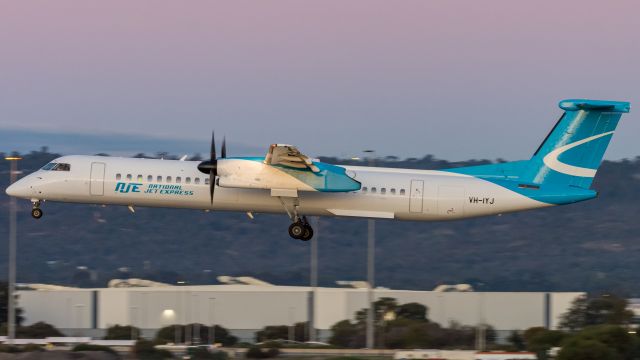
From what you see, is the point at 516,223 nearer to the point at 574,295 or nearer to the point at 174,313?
the point at 574,295

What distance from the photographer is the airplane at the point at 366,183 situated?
33031 mm

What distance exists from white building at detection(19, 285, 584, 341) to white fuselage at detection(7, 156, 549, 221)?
27598mm

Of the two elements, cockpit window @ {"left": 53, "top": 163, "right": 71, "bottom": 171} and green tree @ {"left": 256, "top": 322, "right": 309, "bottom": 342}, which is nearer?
cockpit window @ {"left": 53, "top": 163, "right": 71, "bottom": 171}

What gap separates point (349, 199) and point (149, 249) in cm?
8983

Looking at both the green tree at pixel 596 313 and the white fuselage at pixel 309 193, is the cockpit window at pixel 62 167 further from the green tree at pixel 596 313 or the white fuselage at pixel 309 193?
the green tree at pixel 596 313

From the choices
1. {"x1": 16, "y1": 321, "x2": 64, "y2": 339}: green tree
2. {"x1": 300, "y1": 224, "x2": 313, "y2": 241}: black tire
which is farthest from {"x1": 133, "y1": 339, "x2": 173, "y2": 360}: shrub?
{"x1": 16, "y1": 321, "x2": 64, "y2": 339}: green tree

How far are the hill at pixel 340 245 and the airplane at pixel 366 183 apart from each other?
6095 cm

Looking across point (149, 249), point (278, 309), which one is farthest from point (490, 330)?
point (149, 249)

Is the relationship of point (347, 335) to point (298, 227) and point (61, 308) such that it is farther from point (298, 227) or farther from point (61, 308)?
point (298, 227)

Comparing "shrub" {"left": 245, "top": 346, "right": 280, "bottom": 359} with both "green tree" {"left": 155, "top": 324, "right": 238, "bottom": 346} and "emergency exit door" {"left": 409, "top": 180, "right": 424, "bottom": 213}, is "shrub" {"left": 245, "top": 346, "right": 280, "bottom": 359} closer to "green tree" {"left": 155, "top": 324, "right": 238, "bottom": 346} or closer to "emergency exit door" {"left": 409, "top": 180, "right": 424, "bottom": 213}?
"emergency exit door" {"left": 409, "top": 180, "right": 424, "bottom": 213}

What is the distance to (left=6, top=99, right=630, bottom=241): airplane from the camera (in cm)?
3303

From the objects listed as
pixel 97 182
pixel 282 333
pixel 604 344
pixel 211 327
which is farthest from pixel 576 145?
pixel 211 327

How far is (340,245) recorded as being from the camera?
110 metres

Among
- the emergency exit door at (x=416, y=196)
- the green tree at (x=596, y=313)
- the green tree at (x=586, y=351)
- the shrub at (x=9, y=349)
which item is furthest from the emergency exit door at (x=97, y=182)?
the green tree at (x=596, y=313)
